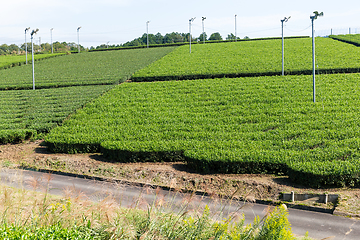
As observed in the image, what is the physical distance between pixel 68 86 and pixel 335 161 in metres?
26.6

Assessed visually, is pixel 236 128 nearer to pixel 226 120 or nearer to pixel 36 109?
pixel 226 120

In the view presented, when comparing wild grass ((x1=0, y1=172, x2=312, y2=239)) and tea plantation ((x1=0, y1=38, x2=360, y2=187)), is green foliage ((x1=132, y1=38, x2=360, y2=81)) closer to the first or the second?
tea plantation ((x1=0, y1=38, x2=360, y2=187))

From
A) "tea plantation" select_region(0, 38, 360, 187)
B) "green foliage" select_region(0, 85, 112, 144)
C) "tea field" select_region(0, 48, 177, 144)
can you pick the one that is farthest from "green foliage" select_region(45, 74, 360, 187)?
"tea field" select_region(0, 48, 177, 144)

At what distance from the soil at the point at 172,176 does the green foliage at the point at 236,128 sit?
1.55 feet

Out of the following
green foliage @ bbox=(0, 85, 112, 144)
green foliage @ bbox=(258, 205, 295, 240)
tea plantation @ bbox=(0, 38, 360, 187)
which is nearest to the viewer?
green foliage @ bbox=(258, 205, 295, 240)

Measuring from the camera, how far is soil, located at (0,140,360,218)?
10508 millimetres

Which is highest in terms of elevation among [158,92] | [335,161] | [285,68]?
[285,68]

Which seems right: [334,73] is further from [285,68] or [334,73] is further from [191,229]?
[191,229]

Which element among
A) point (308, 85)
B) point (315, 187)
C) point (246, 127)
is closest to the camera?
point (315, 187)

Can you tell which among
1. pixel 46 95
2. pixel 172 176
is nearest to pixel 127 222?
pixel 172 176

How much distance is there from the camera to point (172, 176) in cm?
Answer: 1255

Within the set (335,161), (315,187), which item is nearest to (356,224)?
(315,187)

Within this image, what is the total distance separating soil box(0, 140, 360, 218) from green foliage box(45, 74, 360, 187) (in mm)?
472

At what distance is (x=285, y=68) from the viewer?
29359mm
